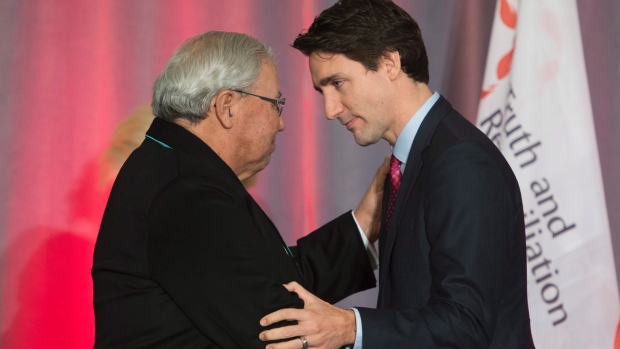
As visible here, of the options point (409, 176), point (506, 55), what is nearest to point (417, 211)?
point (409, 176)

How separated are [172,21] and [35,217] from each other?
90 cm

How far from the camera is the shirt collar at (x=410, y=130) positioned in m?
1.87

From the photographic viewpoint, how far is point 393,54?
190cm

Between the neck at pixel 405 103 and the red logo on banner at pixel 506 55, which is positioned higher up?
the red logo on banner at pixel 506 55

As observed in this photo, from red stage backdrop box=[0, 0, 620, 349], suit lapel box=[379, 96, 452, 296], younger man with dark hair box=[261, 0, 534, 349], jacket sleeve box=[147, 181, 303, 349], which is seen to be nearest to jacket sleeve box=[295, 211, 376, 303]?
younger man with dark hair box=[261, 0, 534, 349]

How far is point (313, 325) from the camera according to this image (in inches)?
62.6

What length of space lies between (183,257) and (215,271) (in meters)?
0.07

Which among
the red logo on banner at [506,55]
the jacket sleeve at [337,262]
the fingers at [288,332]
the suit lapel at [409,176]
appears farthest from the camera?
the red logo on banner at [506,55]

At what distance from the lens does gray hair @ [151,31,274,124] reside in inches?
71.4

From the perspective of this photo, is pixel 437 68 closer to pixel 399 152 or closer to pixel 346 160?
pixel 346 160

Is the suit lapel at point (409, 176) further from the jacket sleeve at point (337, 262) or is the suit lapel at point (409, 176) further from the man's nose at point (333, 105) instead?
the jacket sleeve at point (337, 262)

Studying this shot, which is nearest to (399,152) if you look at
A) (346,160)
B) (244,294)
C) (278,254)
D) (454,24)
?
(278,254)

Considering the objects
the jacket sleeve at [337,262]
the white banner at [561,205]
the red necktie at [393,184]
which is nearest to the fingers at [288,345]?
the red necktie at [393,184]


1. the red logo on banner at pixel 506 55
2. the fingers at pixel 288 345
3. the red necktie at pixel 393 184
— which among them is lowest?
the fingers at pixel 288 345
